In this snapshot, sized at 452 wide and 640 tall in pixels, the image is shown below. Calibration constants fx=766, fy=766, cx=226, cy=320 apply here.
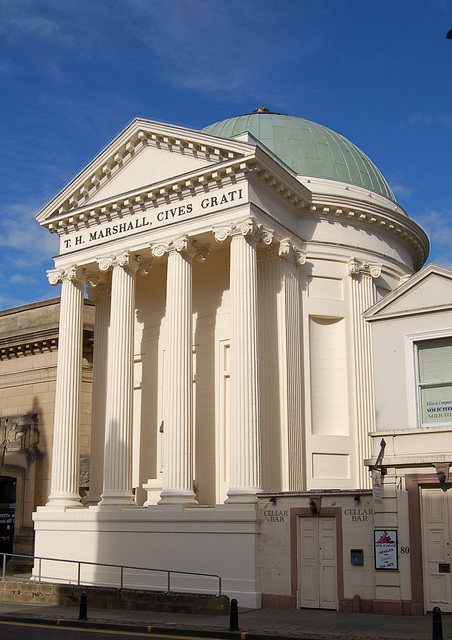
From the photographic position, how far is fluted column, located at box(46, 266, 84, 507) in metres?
24.8

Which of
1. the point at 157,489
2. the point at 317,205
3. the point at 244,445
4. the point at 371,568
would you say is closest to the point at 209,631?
the point at 371,568

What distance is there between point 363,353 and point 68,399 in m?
9.94

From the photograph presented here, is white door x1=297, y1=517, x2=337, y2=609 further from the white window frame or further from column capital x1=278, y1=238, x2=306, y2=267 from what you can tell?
column capital x1=278, y1=238, x2=306, y2=267

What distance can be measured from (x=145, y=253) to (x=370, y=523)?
11782 mm

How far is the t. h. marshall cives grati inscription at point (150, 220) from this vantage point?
23.3 m

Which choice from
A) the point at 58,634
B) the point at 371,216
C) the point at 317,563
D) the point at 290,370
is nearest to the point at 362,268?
the point at 371,216

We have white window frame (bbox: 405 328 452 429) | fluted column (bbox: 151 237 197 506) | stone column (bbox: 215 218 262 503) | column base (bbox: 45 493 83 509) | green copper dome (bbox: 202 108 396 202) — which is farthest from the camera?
green copper dome (bbox: 202 108 396 202)

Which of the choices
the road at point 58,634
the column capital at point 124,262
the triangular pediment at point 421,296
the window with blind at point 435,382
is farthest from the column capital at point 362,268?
the road at point 58,634

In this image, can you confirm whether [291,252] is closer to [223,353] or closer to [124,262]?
[223,353]

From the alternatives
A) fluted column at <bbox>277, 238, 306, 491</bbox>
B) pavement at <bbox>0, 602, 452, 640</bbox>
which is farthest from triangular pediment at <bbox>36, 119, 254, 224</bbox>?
pavement at <bbox>0, 602, 452, 640</bbox>

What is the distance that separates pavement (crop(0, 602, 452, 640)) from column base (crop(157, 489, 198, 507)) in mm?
4001

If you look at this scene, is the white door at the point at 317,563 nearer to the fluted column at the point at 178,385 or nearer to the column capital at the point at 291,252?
the fluted column at the point at 178,385

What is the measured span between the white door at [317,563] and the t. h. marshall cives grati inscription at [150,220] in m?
9.74

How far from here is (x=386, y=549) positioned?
17.1 meters
